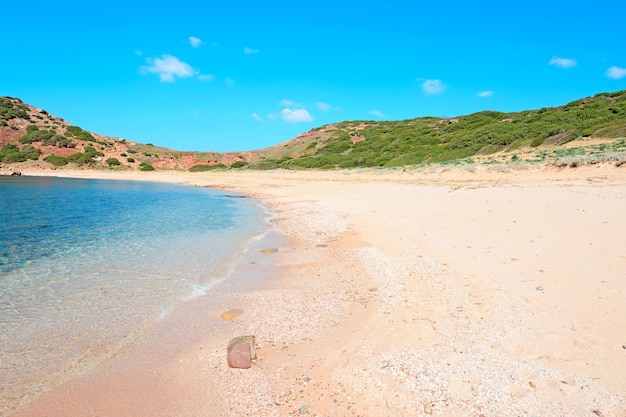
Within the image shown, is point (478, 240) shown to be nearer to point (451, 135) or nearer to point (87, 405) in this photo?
point (87, 405)

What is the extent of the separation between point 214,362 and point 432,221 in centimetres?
833

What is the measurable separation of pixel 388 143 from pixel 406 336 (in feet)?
142

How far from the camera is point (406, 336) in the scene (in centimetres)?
412

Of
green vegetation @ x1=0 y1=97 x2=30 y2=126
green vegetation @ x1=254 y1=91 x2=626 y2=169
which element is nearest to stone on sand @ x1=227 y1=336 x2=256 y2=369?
green vegetation @ x1=254 y1=91 x2=626 y2=169

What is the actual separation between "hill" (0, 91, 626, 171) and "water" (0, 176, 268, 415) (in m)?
16.6

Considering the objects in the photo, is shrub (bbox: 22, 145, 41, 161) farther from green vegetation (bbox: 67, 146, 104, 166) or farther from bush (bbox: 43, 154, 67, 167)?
green vegetation (bbox: 67, 146, 104, 166)

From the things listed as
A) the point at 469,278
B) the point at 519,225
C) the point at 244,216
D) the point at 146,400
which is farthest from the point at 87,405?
the point at 244,216

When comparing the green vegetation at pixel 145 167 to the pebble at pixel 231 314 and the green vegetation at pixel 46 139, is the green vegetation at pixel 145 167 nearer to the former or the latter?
the green vegetation at pixel 46 139

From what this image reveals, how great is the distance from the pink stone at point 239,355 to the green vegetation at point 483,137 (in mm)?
26179

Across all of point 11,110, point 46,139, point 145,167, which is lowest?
point 145,167

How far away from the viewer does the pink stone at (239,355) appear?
3.78 meters

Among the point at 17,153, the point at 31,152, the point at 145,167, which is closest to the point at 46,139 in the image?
the point at 31,152

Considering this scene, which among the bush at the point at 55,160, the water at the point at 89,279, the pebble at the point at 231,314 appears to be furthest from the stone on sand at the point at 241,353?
the bush at the point at 55,160

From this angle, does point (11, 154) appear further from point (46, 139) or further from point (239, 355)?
point (239, 355)
